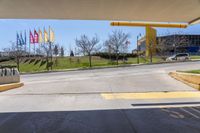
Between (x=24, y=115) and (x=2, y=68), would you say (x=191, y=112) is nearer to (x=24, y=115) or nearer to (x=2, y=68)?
(x=24, y=115)

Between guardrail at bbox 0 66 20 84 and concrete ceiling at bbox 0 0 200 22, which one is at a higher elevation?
concrete ceiling at bbox 0 0 200 22

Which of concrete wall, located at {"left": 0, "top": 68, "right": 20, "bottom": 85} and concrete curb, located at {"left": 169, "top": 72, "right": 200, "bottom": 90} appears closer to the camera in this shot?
concrete curb, located at {"left": 169, "top": 72, "right": 200, "bottom": 90}

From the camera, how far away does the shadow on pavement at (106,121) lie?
29.8 feet

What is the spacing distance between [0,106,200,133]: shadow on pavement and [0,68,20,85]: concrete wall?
1230 cm

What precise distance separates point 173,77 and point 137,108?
1638 cm

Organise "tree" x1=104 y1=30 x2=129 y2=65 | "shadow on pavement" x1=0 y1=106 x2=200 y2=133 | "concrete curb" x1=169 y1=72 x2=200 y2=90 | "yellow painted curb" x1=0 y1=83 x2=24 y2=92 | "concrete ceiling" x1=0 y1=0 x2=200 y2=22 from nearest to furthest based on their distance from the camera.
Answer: "shadow on pavement" x1=0 y1=106 x2=200 y2=133
"concrete ceiling" x1=0 y1=0 x2=200 y2=22
"concrete curb" x1=169 y1=72 x2=200 y2=90
"yellow painted curb" x1=0 y1=83 x2=24 y2=92
"tree" x1=104 y1=30 x2=129 y2=65

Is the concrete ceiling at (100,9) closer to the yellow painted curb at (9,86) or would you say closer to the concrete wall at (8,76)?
the yellow painted curb at (9,86)

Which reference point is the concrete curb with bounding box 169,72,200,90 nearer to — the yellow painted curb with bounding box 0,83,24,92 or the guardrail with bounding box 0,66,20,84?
the yellow painted curb with bounding box 0,83,24,92

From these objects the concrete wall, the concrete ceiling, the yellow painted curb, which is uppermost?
the concrete ceiling

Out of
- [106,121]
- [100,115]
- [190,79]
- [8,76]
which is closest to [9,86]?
[8,76]

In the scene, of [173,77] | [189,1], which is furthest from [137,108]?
[173,77]

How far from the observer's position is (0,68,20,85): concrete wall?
2400cm

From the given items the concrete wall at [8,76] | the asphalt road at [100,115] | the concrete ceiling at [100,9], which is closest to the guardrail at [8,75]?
the concrete wall at [8,76]

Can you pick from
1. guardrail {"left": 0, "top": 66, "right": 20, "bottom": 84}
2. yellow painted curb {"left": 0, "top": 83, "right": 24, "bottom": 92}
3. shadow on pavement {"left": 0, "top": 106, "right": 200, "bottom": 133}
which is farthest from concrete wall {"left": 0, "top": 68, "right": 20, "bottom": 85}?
shadow on pavement {"left": 0, "top": 106, "right": 200, "bottom": 133}
